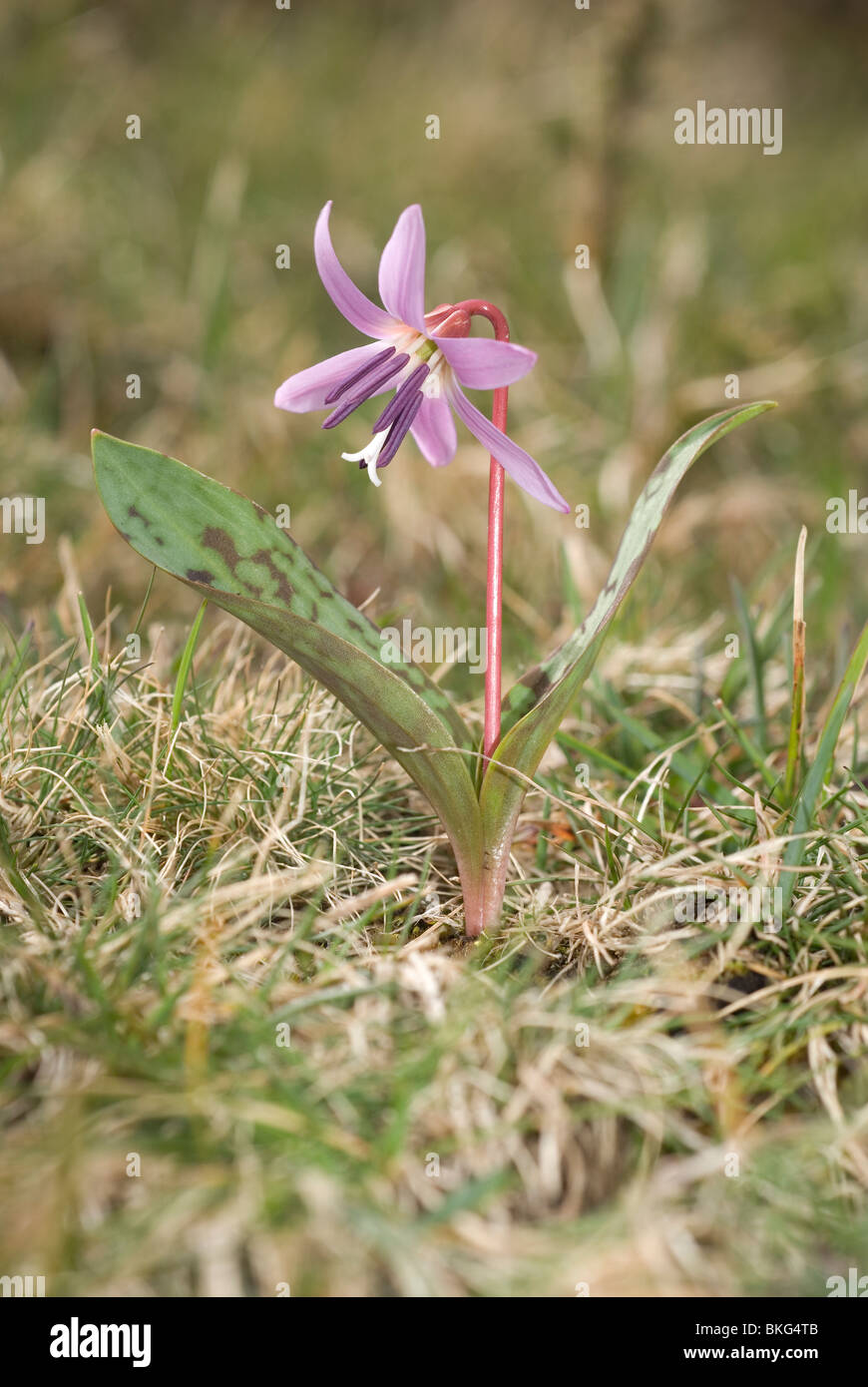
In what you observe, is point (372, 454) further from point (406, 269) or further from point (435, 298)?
point (435, 298)

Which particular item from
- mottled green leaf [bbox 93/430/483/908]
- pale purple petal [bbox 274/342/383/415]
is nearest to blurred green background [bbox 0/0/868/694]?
mottled green leaf [bbox 93/430/483/908]

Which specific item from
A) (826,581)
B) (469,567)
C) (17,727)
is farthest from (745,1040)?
(469,567)

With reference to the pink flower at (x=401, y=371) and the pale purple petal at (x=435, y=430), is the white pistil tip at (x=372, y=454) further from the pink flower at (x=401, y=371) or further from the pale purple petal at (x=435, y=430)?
the pale purple petal at (x=435, y=430)

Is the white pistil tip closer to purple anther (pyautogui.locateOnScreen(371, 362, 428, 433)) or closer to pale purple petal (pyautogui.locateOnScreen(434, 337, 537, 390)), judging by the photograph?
purple anther (pyautogui.locateOnScreen(371, 362, 428, 433))

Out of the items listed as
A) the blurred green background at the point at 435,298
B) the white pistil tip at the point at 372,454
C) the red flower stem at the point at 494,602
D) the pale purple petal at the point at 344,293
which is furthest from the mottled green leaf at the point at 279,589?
the blurred green background at the point at 435,298

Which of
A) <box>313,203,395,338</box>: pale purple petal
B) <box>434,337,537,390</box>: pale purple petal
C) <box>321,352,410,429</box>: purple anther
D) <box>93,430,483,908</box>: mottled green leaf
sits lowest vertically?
<box>93,430,483,908</box>: mottled green leaf

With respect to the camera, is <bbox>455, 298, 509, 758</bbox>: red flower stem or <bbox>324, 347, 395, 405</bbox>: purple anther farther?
<bbox>455, 298, 509, 758</bbox>: red flower stem

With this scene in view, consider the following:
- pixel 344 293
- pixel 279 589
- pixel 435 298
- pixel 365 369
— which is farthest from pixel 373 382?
pixel 435 298
